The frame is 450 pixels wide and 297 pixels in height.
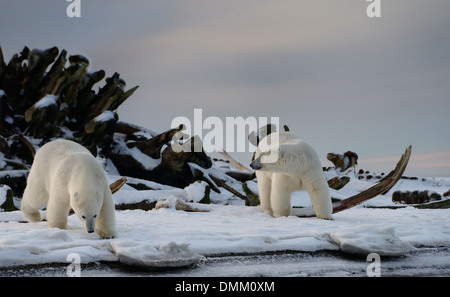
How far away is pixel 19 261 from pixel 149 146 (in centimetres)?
1197

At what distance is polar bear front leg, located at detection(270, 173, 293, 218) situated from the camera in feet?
26.9

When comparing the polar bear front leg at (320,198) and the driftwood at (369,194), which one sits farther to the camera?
the driftwood at (369,194)

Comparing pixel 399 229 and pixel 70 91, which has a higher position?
pixel 70 91

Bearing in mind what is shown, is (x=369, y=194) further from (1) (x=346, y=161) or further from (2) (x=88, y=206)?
(1) (x=346, y=161)

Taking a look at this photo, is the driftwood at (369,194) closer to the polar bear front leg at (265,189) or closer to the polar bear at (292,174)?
the polar bear at (292,174)

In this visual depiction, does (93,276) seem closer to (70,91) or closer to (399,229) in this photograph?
(399,229)

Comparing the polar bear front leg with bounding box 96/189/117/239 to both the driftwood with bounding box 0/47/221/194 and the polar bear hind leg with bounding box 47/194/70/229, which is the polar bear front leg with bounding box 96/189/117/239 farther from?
the driftwood with bounding box 0/47/221/194

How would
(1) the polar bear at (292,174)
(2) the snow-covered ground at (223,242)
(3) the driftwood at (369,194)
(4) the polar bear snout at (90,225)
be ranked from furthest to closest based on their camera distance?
(3) the driftwood at (369,194) → (1) the polar bear at (292,174) → (4) the polar bear snout at (90,225) → (2) the snow-covered ground at (223,242)

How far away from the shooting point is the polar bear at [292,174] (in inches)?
310

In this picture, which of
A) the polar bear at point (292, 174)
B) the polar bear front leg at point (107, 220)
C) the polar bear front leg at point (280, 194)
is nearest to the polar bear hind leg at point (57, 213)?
the polar bear front leg at point (107, 220)

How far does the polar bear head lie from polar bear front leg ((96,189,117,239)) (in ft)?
0.64

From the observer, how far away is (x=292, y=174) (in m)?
8.05
